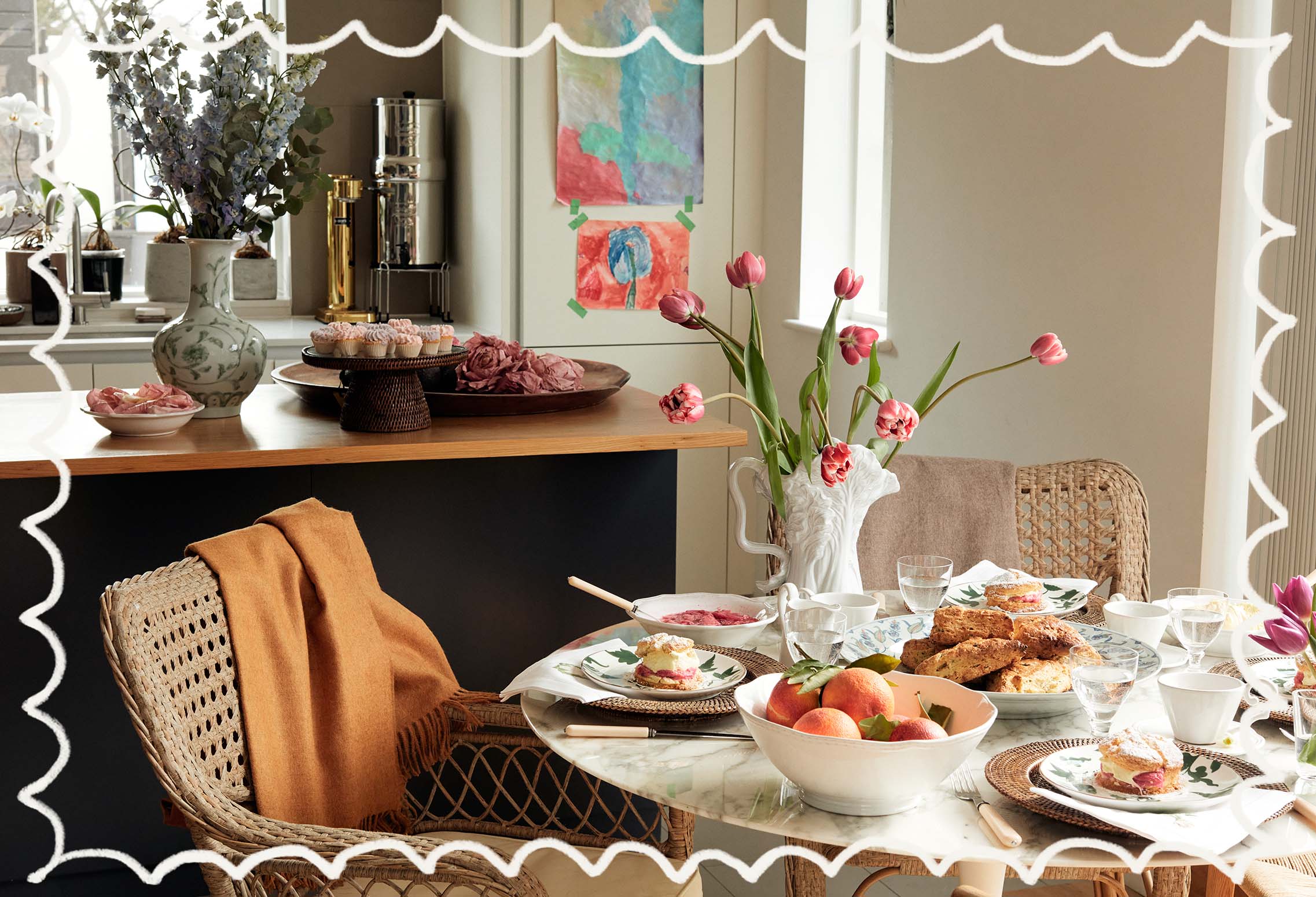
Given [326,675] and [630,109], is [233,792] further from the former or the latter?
[630,109]

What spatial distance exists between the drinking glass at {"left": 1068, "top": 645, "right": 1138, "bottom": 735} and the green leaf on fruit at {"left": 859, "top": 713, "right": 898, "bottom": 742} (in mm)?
280

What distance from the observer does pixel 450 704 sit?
71.2 inches

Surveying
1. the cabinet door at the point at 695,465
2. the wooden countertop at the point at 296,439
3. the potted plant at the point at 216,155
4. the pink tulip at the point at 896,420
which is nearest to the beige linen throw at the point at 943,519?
the wooden countertop at the point at 296,439

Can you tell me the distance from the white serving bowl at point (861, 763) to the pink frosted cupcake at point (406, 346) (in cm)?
134

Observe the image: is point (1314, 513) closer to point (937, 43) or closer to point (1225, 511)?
point (1225, 511)

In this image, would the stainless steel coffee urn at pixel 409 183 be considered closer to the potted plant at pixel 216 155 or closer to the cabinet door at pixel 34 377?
the cabinet door at pixel 34 377

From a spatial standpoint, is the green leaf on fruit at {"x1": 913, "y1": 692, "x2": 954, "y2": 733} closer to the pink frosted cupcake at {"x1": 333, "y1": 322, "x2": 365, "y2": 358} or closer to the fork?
the fork

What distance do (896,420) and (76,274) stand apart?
11.7 ft

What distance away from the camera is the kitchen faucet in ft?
14.3

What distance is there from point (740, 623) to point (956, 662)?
37 centimetres

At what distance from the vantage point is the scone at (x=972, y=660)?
1.44m

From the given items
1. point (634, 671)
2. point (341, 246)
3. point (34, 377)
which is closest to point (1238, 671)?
point (634, 671)

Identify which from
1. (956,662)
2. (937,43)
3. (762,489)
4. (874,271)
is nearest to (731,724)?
(956,662)

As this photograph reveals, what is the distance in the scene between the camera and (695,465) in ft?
14.4
